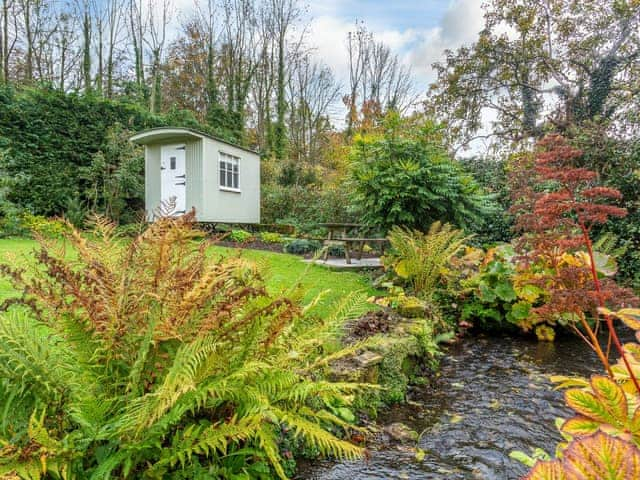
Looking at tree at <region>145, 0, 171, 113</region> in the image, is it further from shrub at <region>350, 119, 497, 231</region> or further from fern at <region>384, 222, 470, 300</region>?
fern at <region>384, 222, 470, 300</region>

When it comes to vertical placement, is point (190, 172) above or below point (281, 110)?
below

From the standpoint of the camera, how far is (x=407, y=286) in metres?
4.55

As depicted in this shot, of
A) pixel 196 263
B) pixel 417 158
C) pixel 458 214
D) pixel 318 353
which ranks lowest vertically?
pixel 318 353

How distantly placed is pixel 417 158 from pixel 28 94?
9.81 meters

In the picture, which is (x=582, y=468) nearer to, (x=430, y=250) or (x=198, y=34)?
(x=430, y=250)

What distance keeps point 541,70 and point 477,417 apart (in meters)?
11.1

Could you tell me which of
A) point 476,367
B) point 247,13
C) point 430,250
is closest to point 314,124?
point 247,13

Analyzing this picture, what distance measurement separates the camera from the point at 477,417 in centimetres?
230

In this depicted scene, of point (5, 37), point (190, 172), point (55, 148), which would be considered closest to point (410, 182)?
point (190, 172)

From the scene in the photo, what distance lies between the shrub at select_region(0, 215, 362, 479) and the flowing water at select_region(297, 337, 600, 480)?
0.69 meters

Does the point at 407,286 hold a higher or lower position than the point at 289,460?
higher

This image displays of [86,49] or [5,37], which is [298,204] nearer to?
[86,49]

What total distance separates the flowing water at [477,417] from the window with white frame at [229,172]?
8945 mm

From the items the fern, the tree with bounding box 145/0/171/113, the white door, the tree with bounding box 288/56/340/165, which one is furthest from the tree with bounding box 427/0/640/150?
the tree with bounding box 145/0/171/113
